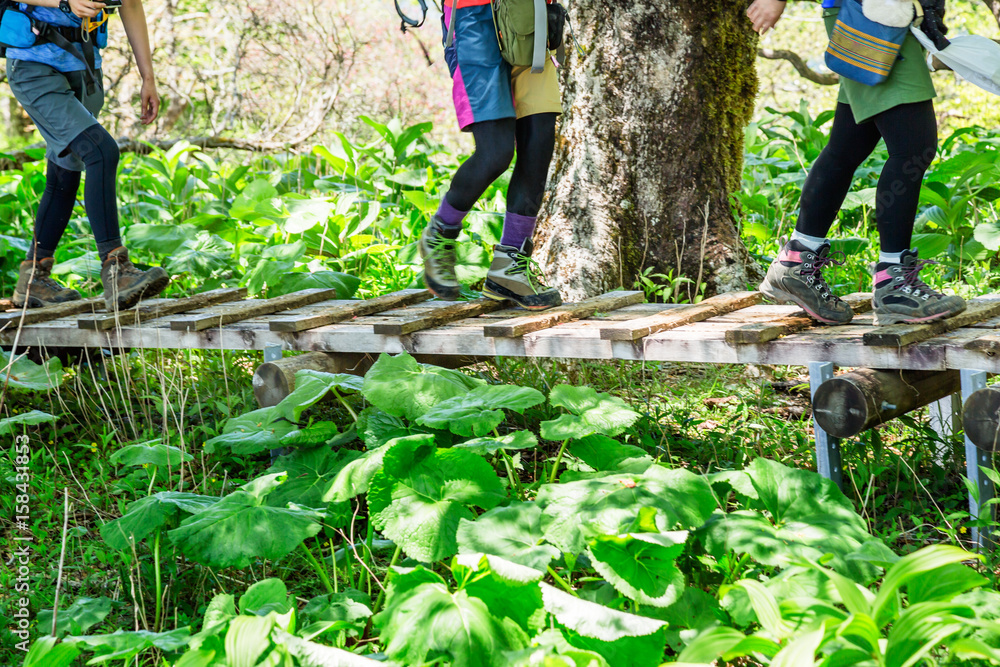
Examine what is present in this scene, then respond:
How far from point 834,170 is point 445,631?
1999 mm

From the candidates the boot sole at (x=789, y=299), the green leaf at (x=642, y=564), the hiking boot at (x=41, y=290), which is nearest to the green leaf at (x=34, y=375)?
the hiking boot at (x=41, y=290)

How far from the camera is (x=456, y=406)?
240cm

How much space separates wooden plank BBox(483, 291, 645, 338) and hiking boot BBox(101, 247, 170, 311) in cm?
157

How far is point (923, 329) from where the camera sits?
8.37 feet

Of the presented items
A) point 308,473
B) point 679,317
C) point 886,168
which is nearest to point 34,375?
point 308,473

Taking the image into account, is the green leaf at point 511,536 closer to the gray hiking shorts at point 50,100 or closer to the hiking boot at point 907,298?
the hiking boot at point 907,298

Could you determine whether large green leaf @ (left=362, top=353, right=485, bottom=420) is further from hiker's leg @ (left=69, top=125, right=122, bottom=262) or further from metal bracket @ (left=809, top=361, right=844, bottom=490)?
hiker's leg @ (left=69, top=125, right=122, bottom=262)

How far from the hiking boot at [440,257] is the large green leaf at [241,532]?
5.15 ft

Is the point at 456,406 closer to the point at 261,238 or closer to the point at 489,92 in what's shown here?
the point at 489,92

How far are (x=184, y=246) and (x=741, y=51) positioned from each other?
3.11m

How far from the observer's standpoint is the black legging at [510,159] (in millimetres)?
3277

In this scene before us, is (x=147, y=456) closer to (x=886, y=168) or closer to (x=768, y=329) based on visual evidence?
(x=768, y=329)

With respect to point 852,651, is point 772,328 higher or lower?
higher

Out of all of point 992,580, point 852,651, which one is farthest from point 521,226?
point 852,651
